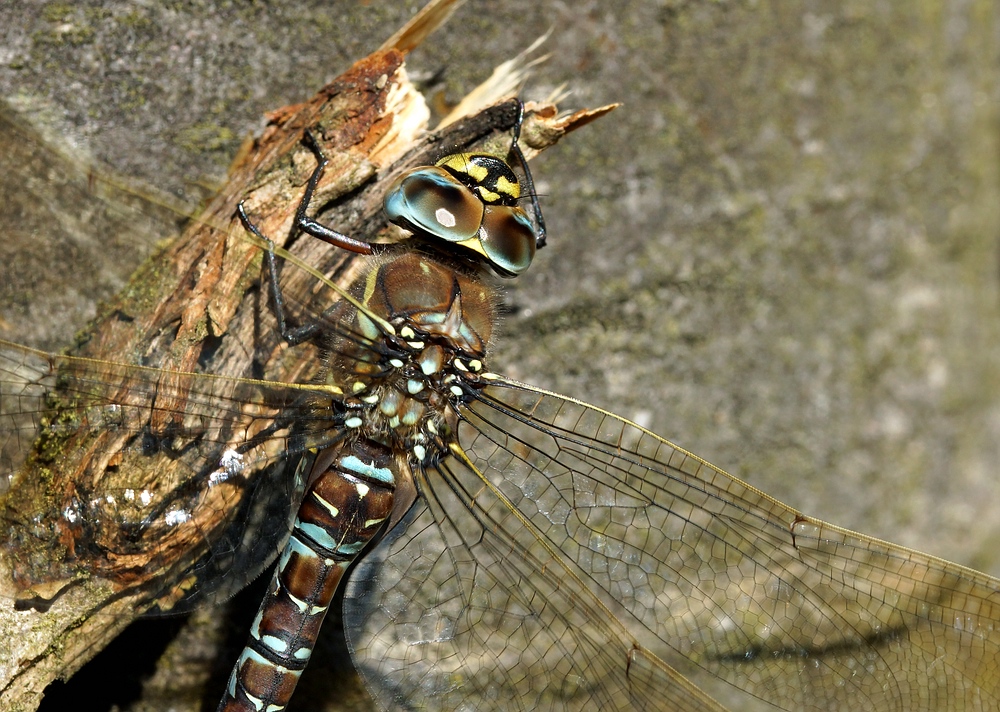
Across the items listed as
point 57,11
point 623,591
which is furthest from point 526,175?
point 57,11

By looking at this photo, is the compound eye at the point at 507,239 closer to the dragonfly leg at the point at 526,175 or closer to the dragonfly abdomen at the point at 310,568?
the dragonfly leg at the point at 526,175

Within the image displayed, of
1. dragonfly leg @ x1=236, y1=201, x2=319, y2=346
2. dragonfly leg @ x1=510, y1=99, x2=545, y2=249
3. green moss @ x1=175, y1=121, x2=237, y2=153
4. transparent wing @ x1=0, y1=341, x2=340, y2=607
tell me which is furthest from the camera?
green moss @ x1=175, y1=121, x2=237, y2=153

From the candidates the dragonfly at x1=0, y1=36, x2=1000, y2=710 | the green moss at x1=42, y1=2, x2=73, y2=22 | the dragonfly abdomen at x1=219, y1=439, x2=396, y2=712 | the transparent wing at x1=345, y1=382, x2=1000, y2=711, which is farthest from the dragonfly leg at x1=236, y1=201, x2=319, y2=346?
the green moss at x1=42, y1=2, x2=73, y2=22

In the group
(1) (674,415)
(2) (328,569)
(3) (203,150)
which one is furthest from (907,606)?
(3) (203,150)

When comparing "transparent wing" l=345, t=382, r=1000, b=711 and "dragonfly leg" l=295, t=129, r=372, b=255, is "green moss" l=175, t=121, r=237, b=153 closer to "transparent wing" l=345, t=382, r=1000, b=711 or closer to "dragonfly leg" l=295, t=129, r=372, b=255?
"dragonfly leg" l=295, t=129, r=372, b=255

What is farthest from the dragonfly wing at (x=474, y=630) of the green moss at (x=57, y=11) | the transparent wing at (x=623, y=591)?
the green moss at (x=57, y=11)
